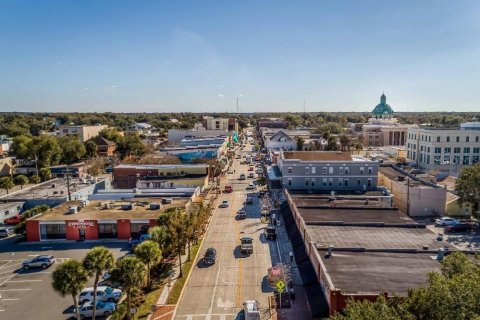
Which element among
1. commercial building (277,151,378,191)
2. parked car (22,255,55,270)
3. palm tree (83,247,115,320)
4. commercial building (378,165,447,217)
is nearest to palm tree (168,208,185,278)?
palm tree (83,247,115,320)

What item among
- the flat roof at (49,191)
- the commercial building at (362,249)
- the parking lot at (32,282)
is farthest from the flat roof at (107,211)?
the commercial building at (362,249)

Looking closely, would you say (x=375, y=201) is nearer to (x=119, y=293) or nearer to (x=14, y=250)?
(x=119, y=293)

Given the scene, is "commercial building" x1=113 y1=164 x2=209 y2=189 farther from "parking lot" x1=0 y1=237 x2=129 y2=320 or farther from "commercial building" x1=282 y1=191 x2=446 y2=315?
"commercial building" x1=282 y1=191 x2=446 y2=315

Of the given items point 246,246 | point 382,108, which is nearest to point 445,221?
point 246,246

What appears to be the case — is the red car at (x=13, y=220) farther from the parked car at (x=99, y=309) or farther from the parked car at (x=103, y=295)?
the parked car at (x=99, y=309)

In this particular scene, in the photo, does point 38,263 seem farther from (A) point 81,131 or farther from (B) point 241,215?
(A) point 81,131

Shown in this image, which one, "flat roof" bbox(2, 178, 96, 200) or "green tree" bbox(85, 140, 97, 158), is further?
"green tree" bbox(85, 140, 97, 158)
